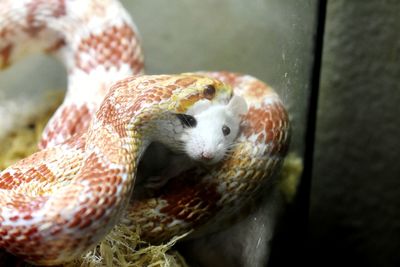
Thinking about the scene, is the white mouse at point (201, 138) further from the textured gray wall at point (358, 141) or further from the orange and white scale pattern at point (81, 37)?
the textured gray wall at point (358, 141)

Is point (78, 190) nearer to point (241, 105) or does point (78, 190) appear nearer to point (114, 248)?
point (114, 248)

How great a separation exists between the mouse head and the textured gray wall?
55 cm

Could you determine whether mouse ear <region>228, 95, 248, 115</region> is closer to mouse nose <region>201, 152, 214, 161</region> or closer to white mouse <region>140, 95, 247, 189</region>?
white mouse <region>140, 95, 247, 189</region>

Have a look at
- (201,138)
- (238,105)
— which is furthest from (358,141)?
(201,138)

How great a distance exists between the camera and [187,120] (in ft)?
3.31

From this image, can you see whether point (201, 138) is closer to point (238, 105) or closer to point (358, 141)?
point (238, 105)

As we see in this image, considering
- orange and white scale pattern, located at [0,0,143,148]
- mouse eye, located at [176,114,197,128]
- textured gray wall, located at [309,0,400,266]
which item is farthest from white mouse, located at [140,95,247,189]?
textured gray wall, located at [309,0,400,266]

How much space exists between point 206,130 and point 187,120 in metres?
0.04

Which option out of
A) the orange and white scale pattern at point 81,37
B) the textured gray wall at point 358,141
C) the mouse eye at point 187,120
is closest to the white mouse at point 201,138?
the mouse eye at point 187,120

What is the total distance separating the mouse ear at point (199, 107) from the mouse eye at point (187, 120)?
1 cm

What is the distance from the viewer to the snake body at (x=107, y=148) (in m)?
0.84

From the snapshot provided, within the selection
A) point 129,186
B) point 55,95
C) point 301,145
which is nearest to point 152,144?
point 129,186

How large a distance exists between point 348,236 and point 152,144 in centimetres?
88

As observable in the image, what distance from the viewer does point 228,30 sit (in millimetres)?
1764
